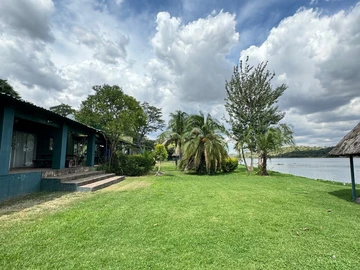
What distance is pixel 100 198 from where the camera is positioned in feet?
18.9

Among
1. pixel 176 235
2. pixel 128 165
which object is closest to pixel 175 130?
pixel 128 165

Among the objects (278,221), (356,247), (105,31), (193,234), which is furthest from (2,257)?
(105,31)

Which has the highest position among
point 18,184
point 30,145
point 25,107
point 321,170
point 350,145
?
point 25,107

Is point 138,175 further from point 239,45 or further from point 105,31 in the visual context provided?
point 239,45

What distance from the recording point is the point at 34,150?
10.6 meters

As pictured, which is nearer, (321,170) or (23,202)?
(23,202)

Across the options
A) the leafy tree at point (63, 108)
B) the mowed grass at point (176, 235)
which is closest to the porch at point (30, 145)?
the mowed grass at point (176, 235)

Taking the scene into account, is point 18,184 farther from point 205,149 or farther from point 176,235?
point 205,149

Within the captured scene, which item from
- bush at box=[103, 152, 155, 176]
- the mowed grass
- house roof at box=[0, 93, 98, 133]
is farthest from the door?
the mowed grass

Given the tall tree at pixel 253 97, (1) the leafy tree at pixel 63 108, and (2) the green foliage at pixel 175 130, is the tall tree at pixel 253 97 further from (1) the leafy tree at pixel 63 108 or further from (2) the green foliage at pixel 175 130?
(1) the leafy tree at pixel 63 108

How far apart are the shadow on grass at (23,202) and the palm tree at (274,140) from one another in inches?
473

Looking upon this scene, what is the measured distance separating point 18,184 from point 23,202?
46.9 inches

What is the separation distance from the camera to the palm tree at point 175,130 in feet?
62.2

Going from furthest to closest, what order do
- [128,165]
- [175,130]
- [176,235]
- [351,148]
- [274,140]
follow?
1. [175,130]
2. [274,140]
3. [128,165]
4. [351,148]
5. [176,235]
